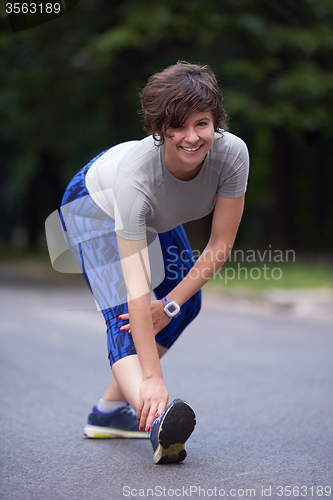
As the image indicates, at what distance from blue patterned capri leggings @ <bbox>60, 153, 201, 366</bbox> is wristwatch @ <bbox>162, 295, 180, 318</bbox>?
0.18 meters

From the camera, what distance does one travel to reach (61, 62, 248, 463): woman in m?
2.86

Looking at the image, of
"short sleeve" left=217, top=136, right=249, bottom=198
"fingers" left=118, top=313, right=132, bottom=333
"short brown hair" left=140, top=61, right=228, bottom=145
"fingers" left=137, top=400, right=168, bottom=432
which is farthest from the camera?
"fingers" left=118, top=313, right=132, bottom=333

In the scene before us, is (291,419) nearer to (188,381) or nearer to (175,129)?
(188,381)

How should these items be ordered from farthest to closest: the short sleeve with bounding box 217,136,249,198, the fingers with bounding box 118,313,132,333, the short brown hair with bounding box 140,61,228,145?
the fingers with bounding box 118,313,132,333 < the short sleeve with bounding box 217,136,249,198 < the short brown hair with bounding box 140,61,228,145

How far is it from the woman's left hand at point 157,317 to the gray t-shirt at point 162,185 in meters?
0.34

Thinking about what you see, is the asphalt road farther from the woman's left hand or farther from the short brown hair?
the short brown hair

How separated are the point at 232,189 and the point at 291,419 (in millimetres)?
1623

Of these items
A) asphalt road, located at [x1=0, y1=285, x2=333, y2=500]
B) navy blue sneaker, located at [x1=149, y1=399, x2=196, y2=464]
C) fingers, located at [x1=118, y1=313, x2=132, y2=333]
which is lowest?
asphalt road, located at [x1=0, y1=285, x2=333, y2=500]

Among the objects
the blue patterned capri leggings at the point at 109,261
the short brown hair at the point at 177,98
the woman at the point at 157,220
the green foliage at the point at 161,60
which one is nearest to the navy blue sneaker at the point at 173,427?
the woman at the point at 157,220

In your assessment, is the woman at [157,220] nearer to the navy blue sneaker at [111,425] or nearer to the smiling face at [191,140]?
the smiling face at [191,140]

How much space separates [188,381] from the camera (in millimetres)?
5277

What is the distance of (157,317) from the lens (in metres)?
3.20

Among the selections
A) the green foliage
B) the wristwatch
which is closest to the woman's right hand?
the wristwatch

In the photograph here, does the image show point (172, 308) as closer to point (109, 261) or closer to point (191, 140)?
point (109, 261)
